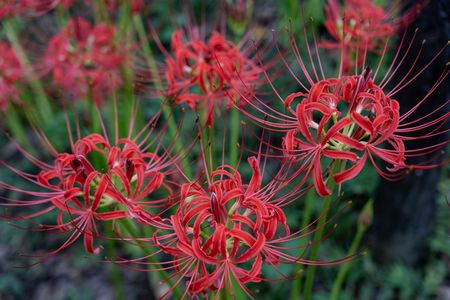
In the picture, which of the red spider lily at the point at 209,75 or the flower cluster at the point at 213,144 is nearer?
the flower cluster at the point at 213,144

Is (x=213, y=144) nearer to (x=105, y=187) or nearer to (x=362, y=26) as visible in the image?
(x=105, y=187)

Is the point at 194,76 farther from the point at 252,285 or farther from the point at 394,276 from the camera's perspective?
the point at 394,276

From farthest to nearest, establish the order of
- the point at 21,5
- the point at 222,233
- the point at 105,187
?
the point at 21,5, the point at 105,187, the point at 222,233

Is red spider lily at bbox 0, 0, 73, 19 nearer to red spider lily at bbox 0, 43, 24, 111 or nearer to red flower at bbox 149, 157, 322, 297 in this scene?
red spider lily at bbox 0, 43, 24, 111

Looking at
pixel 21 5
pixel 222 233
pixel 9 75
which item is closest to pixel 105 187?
pixel 222 233

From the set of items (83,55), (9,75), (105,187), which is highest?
(105,187)

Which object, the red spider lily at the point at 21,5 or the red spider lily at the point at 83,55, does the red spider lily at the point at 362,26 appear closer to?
the red spider lily at the point at 83,55

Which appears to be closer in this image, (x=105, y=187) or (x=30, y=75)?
(x=105, y=187)

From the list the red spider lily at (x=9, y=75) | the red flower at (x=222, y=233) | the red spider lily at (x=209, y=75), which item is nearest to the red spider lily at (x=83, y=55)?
the red spider lily at (x=9, y=75)
